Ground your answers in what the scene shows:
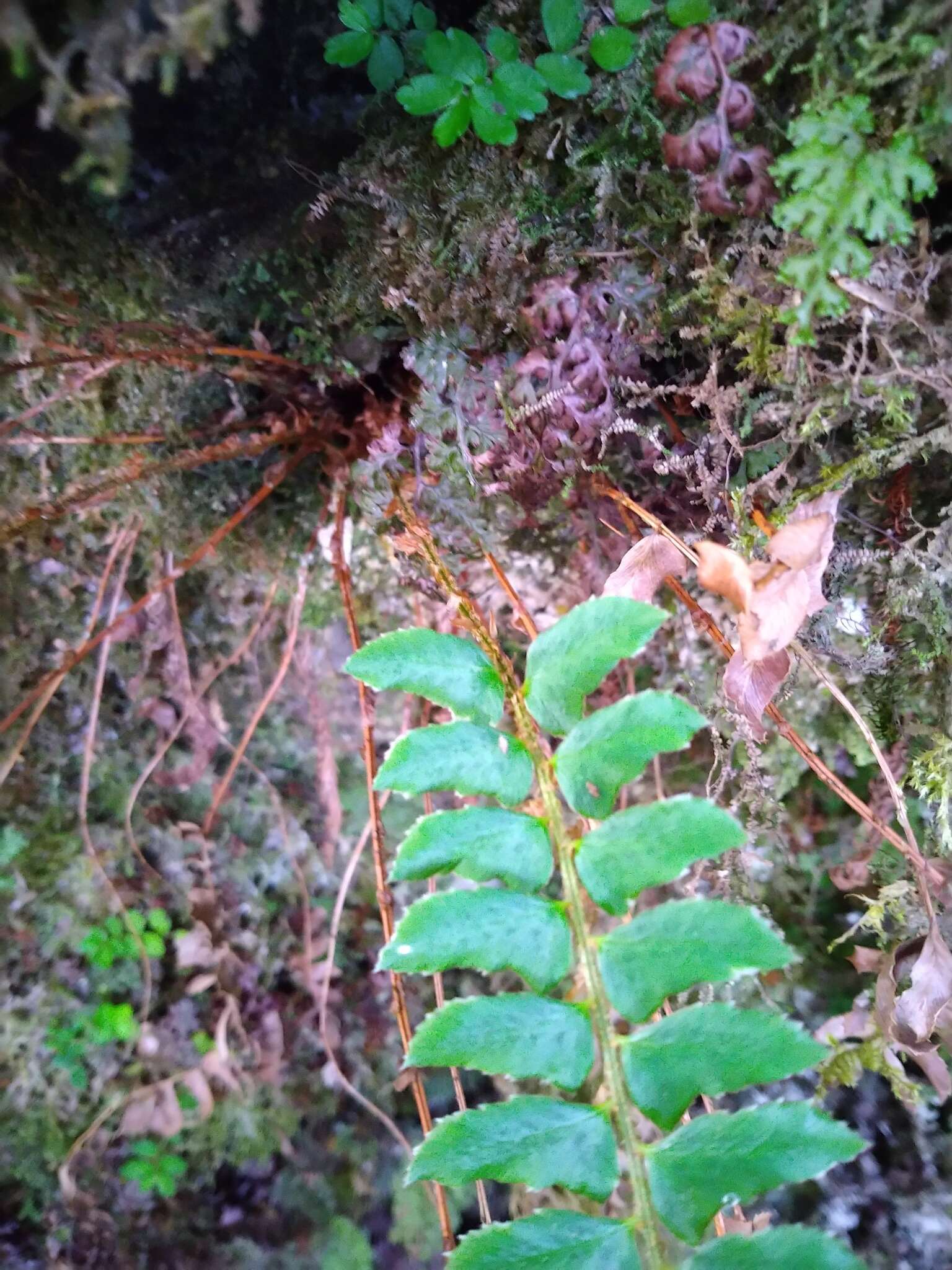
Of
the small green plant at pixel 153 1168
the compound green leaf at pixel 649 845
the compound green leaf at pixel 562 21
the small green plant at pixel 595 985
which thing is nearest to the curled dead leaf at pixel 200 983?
the small green plant at pixel 153 1168

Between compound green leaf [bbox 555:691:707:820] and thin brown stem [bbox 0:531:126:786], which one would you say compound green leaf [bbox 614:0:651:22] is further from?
thin brown stem [bbox 0:531:126:786]

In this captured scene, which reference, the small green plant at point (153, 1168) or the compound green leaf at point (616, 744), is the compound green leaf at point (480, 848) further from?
the small green plant at point (153, 1168)

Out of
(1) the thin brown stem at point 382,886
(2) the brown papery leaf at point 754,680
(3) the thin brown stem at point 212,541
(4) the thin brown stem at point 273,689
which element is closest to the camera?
(2) the brown papery leaf at point 754,680

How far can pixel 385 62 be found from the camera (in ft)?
2.45

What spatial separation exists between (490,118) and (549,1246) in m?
1.04

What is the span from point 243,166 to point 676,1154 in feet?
3.87

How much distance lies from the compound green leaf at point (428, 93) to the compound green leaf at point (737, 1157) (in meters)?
0.97

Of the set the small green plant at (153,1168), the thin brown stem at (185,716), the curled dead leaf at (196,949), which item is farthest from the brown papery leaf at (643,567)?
the small green plant at (153,1168)

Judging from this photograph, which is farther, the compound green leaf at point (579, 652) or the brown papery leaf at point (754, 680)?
the brown papery leaf at point (754, 680)

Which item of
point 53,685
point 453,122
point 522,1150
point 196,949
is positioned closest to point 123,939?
point 196,949

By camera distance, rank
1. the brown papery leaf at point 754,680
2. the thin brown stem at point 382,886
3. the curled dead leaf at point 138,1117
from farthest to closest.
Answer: the curled dead leaf at point 138,1117, the thin brown stem at point 382,886, the brown papery leaf at point 754,680

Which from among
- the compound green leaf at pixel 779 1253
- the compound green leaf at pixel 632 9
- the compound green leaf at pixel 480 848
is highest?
the compound green leaf at pixel 632 9

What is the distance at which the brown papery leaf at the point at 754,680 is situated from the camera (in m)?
0.75

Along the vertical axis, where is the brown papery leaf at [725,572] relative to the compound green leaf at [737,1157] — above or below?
above
